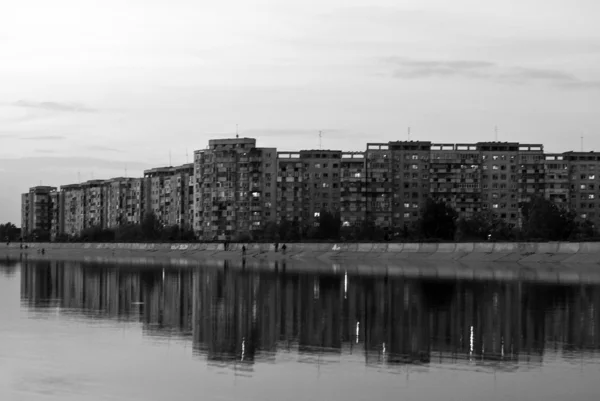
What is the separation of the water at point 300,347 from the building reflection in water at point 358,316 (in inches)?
2.4

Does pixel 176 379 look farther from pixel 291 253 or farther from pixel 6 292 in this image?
pixel 291 253

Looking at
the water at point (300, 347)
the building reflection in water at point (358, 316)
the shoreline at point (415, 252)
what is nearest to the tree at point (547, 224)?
the shoreline at point (415, 252)

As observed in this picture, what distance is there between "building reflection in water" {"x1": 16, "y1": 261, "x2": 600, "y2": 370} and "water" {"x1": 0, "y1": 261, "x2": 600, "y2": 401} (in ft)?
0.20

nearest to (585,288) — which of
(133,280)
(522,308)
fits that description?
(522,308)

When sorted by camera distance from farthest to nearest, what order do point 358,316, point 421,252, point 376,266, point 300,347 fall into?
point 421,252, point 376,266, point 358,316, point 300,347

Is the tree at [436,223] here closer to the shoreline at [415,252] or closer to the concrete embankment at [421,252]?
the shoreline at [415,252]

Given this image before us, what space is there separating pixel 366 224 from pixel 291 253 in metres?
48.2

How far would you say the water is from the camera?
20.8m

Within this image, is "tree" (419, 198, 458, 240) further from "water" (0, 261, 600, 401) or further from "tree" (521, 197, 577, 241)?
"water" (0, 261, 600, 401)

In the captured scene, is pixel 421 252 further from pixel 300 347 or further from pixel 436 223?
pixel 300 347

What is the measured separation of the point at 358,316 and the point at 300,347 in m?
9.52

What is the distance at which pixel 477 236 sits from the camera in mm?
153250

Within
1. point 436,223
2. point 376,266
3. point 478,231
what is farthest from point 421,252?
point 478,231

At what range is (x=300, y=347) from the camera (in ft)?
89.1
